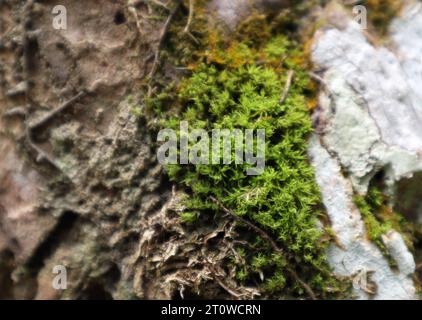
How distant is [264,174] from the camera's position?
7.70ft

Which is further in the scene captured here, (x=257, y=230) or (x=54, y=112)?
(x=54, y=112)

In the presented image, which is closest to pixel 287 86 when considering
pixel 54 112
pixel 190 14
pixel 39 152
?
pixel 190 14

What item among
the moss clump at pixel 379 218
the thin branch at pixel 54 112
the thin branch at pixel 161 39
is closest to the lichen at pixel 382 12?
the moss clump at pixel 379 218

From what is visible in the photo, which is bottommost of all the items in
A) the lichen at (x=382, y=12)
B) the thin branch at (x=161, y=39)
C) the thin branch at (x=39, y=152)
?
the thin branch at (x=39, y=152)

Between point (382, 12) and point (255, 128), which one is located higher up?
point (382, 12)

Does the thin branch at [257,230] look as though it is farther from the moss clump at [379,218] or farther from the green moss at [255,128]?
the moss clump at [379,218]

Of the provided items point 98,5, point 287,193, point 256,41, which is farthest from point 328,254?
point 98,5

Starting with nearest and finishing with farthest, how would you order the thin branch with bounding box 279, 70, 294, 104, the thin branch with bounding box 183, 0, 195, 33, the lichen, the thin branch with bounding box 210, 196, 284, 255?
1. the thin branch with bounding box 210, 196, 284, 255
2. the thin branch with bounding box 279, 70, 294, 104
3. the thin branch with bounding box 183, 0, 195, 33
4. the lichen

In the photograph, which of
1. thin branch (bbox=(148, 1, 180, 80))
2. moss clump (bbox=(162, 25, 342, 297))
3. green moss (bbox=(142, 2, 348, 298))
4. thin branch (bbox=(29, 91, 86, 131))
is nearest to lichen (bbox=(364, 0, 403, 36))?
green moss (bbox=(142, 2, 348, 298))

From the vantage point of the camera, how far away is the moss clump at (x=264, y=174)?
91.7 inches

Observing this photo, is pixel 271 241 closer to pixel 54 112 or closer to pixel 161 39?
pixel 161 39

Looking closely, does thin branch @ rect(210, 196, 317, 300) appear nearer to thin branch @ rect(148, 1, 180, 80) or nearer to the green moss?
the green moss

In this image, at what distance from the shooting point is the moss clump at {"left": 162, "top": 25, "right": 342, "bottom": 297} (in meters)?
2.33

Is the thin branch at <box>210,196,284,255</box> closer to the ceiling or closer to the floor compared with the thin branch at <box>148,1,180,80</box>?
closer to the floor
